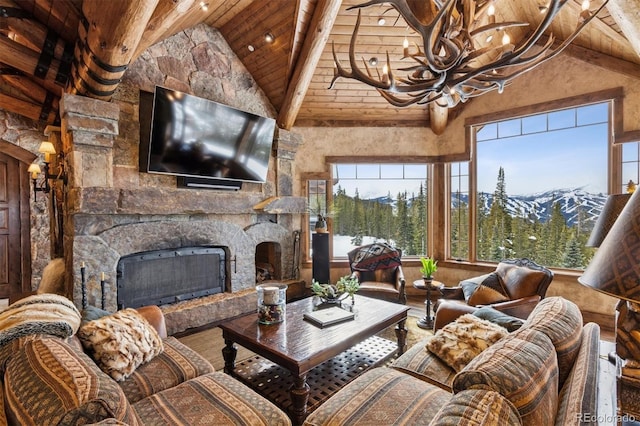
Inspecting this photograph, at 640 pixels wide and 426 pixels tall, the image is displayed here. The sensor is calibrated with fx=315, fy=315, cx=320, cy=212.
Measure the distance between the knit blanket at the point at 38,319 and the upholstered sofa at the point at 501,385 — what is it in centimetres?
132

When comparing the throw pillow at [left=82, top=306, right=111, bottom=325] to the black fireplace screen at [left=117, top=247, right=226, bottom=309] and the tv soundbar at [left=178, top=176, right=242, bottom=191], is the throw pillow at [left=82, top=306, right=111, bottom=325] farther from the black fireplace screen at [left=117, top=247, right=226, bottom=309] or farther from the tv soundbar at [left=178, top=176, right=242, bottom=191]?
the tv soundbar at [left=178, top=176, right=242, bottom=191]

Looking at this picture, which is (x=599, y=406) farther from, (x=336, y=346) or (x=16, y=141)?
(x=16, y=141)

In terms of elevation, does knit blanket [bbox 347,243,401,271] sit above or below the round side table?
above

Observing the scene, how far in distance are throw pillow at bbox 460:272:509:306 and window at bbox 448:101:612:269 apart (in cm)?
153

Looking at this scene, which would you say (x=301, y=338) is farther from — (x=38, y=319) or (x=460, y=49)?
(x=460, y=49)

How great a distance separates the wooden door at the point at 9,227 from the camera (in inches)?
193

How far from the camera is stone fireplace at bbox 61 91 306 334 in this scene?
300cm

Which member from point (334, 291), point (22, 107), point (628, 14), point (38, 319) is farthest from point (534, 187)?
point (22, 107)

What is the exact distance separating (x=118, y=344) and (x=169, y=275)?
6.48ft

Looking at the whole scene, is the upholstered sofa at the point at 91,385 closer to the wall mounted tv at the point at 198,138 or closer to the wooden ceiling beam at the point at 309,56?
the wall mounted tv at the point at 198,138

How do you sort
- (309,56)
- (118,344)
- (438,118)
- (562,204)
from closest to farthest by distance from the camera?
(118,344) < (309,56) < (562,204) < (438,118)

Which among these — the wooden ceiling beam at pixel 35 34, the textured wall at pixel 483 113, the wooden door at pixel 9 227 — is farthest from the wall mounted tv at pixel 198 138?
the wooden door at pixel 9 227

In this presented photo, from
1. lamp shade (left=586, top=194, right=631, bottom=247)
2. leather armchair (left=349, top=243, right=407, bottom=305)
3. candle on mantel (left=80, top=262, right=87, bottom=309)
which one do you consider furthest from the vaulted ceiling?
leather armchair (left=349, top=243, right=407, bottom=305)

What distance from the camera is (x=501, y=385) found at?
96cm
